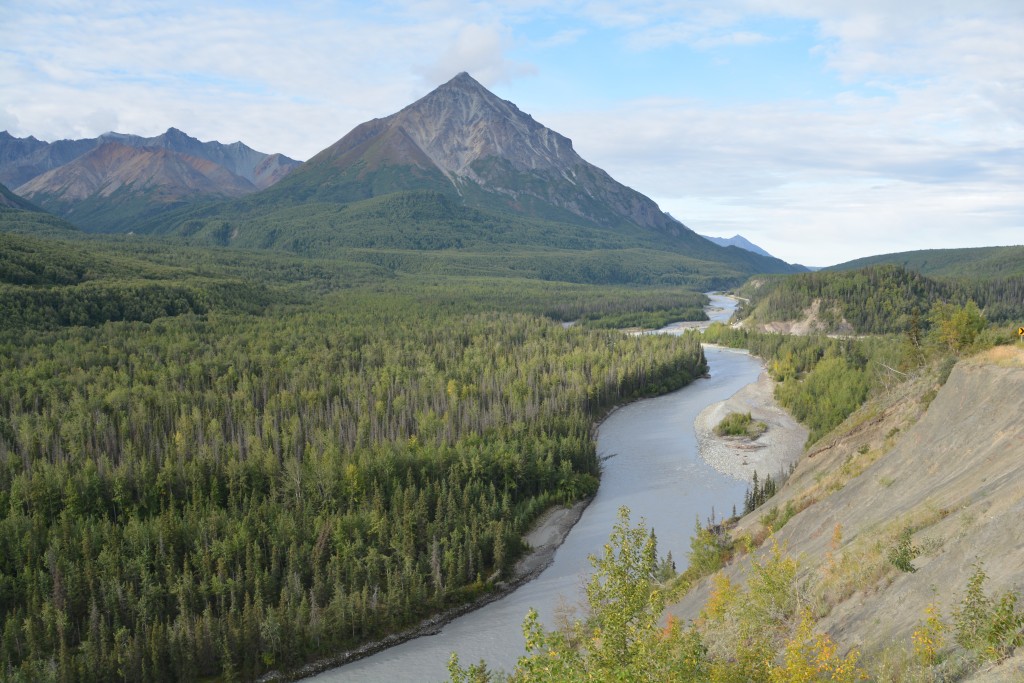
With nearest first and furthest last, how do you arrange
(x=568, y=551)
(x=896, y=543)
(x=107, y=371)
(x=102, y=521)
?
(x=896, y=543)
(x=102, y=521)
(x=568, y=551)
(x=107, y=371)

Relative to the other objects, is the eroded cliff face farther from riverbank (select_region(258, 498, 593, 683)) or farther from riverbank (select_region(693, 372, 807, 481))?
riverbank (select_region(693, 372, 807, 481))

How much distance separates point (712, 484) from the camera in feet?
260

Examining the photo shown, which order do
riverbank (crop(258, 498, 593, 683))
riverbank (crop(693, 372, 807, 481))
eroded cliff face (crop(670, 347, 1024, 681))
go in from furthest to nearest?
riverbank (crop(693, 372, 807, 481)), riverbank (crop(258, 498, 593, 683)), eroded cliff face (crop(670, 347, 1024, 681))

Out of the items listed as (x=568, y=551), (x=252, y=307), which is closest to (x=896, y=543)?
(x=568, y=551)

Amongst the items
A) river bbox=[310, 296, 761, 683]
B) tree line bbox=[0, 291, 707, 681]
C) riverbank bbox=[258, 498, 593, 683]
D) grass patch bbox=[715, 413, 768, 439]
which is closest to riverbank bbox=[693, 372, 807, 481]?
grass patch bbox=[715, 413, 768, 439]

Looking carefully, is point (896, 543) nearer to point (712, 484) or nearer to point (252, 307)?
point (712, 484)

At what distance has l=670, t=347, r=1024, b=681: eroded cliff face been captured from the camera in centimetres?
2519

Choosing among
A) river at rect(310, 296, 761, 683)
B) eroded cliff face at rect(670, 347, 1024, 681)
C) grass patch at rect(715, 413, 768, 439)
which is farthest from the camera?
grass patch at rect(715, 413, 768, 439)

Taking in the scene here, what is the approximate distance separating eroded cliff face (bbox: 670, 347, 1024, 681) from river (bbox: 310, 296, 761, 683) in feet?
44.1

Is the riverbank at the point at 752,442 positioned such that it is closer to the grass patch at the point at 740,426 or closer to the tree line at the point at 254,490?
the grass patch at the point at 740,426

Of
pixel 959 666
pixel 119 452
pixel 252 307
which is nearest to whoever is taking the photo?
pixel 959 666

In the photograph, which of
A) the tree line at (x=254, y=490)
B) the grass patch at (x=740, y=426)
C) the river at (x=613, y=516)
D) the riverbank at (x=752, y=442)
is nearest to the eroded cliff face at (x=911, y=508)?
the river at (x=613, y=516)

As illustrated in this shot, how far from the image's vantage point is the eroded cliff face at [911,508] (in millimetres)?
25188

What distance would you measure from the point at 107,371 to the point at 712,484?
85554 millimetres
